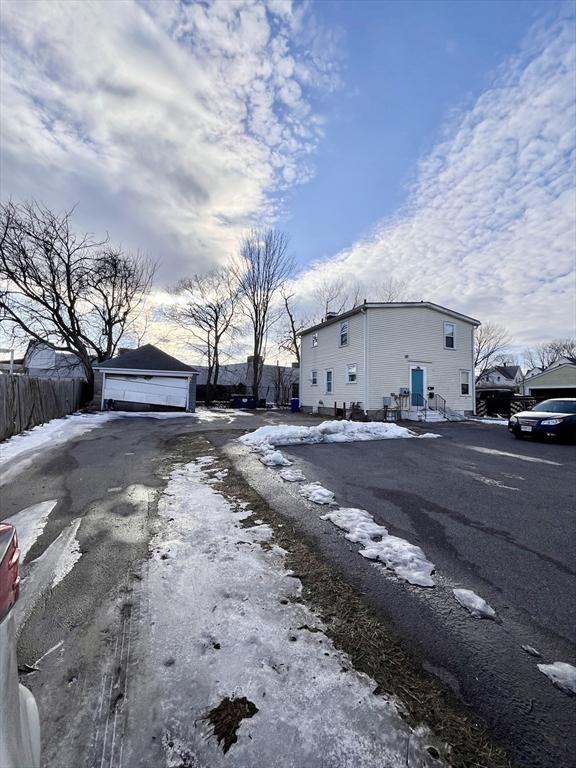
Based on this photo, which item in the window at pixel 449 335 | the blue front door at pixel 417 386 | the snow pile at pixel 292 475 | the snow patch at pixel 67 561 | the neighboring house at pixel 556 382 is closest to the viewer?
the snow patch at pixel 67 561

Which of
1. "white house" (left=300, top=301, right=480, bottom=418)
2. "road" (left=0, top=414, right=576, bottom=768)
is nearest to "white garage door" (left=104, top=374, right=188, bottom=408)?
"white house" (left=300, top=301, right=480, bottom=418)

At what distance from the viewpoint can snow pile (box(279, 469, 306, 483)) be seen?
5400 millimetres

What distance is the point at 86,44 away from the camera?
21.9 ft

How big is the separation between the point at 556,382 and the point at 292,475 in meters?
38.2

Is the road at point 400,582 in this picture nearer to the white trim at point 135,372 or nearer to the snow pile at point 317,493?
the snow pile at point 317,493

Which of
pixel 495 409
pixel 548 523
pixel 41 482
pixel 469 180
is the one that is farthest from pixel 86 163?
pixel 495 409

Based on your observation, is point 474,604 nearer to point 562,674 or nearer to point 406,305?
point 562,674

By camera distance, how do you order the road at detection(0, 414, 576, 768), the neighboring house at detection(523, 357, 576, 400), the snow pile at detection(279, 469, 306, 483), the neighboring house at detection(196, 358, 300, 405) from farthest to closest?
the neighboring house at detection(196, 358, 300, 405) → the neighboring house at detection(523, 357, 576, 400) → the snow pile at detection(279, 469, 306, 483) → the road at detection(0, 414, 576, 768)

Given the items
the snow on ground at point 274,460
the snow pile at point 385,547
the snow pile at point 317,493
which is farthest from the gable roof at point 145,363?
the snow pile at point 385,547

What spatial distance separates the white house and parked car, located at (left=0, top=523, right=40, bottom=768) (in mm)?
16258

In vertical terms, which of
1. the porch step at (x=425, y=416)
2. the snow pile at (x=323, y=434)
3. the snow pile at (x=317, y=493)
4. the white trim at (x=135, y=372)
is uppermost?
the white trim at (x=135, y=372)

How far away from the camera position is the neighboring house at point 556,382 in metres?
31.7

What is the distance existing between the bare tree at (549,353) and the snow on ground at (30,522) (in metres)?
64.8

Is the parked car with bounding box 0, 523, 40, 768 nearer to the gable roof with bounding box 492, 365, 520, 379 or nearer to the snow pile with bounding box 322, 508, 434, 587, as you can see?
the snow pile with bounding box 322, 508, 434, 587
